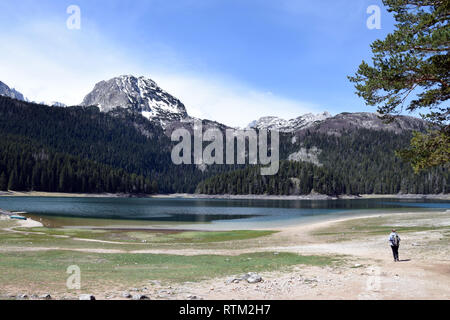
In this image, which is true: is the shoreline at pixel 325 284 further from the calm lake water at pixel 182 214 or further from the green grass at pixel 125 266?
the calm lake water at pixel 182 214

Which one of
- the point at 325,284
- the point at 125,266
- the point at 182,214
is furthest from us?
the point at 182,214

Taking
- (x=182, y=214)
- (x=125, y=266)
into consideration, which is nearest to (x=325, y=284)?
(x=125, y=266)

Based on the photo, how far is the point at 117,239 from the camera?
48.9 metres

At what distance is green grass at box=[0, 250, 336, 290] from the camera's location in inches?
798

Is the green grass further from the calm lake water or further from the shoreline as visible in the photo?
the calm lake water

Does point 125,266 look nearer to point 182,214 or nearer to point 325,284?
point 325,284

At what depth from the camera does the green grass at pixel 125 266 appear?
66.5ft

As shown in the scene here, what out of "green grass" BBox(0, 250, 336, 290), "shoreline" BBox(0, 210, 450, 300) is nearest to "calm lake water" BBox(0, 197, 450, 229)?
"green grass" BBox(0, 250, 336, 290)

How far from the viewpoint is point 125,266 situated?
88.2 ft

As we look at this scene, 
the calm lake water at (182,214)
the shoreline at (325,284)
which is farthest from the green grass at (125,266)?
the calm lake water at (182,214)

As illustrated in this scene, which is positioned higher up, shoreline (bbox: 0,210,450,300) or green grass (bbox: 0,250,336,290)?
shoreline (bbox: 0,210,450,300)

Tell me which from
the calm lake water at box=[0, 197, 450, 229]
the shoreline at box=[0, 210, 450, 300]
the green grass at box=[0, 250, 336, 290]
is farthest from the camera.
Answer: the calm lake water at box=[0, 197, 450, 229]

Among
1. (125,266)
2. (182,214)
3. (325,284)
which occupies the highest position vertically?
(325,284)
